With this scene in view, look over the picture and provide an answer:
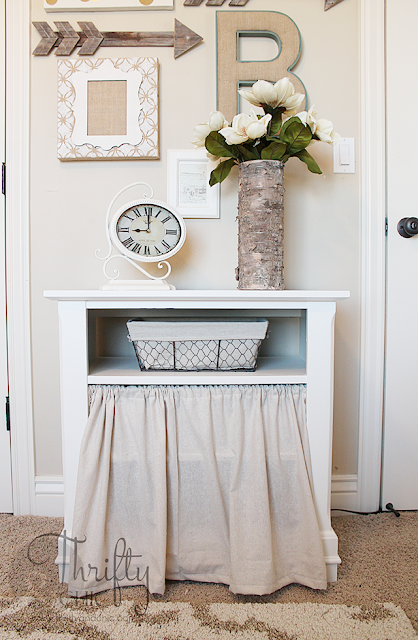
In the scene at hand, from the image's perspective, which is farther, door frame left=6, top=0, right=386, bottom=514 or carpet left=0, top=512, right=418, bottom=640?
door frame left=6, top=0, right=386, bottom=514

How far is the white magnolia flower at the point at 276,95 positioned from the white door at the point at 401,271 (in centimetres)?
46

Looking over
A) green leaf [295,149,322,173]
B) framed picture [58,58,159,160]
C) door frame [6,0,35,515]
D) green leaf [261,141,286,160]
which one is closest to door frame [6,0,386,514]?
door frame [6,0,35,515]

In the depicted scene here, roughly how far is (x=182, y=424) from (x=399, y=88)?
139cm

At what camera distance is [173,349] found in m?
1.10

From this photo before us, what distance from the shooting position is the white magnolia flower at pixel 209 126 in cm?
115

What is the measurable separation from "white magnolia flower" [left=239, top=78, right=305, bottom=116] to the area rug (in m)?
1.39

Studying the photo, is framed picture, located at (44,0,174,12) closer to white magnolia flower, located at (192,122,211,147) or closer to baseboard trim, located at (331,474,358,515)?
white magnolia flower, located at (192,122,211,147)

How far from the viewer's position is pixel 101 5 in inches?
54.1

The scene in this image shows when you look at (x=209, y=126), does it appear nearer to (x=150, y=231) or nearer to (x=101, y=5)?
(x=150, y=231)

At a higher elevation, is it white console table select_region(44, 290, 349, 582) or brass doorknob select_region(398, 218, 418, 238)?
brass doorknob select_region(398, 218, 418, 238)

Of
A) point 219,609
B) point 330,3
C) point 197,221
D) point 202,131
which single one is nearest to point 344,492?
point 219,609

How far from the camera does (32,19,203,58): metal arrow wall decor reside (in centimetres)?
137

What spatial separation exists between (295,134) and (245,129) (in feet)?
0.49

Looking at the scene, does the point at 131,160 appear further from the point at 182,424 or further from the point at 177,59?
the point at 182,424
